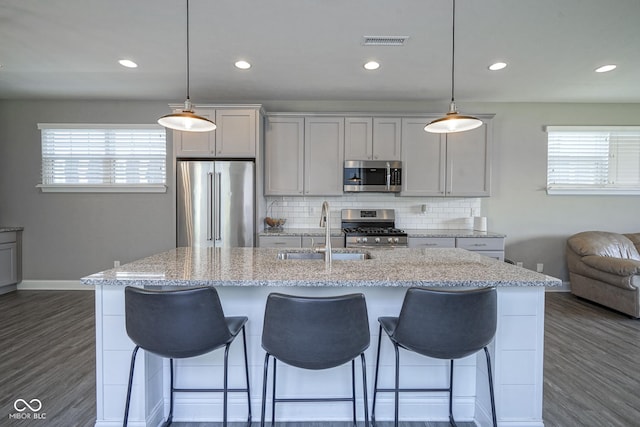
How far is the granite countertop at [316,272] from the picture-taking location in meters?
1.48

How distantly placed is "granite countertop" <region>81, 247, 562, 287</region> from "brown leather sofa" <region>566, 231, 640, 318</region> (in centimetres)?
253

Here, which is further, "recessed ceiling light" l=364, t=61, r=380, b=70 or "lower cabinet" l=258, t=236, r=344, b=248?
"lower cabinet" l=258, t=236, r=344, b=248

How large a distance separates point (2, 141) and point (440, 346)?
5.98 metres

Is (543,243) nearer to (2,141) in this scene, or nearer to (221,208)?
(221,208)

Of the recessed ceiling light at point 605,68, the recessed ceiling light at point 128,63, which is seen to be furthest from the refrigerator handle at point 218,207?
the recessed ceiling light at point 605,68

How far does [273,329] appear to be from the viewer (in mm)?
1319

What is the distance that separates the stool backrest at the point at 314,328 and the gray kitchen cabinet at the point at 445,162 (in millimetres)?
2997

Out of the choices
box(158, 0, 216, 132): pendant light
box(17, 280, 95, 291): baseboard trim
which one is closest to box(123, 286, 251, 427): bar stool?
box(158, 0, 216, 132): pendant light

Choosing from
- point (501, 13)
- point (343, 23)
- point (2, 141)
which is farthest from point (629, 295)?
point (2, 141)

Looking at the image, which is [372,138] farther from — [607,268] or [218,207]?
[607,268]

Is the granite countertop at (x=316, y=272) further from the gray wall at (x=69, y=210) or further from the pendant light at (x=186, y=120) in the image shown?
the gray wall at (x=69, y=210)

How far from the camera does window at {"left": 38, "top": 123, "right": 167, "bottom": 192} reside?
14.1 feet

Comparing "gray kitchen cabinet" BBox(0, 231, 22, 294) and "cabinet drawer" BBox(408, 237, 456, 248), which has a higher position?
"cabinet drawer" BBox(408, 237, 456, 248)

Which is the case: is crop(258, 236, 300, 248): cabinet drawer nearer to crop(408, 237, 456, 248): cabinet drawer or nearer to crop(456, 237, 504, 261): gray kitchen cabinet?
crop(408, 237, 456, 248): cabinet drawer
